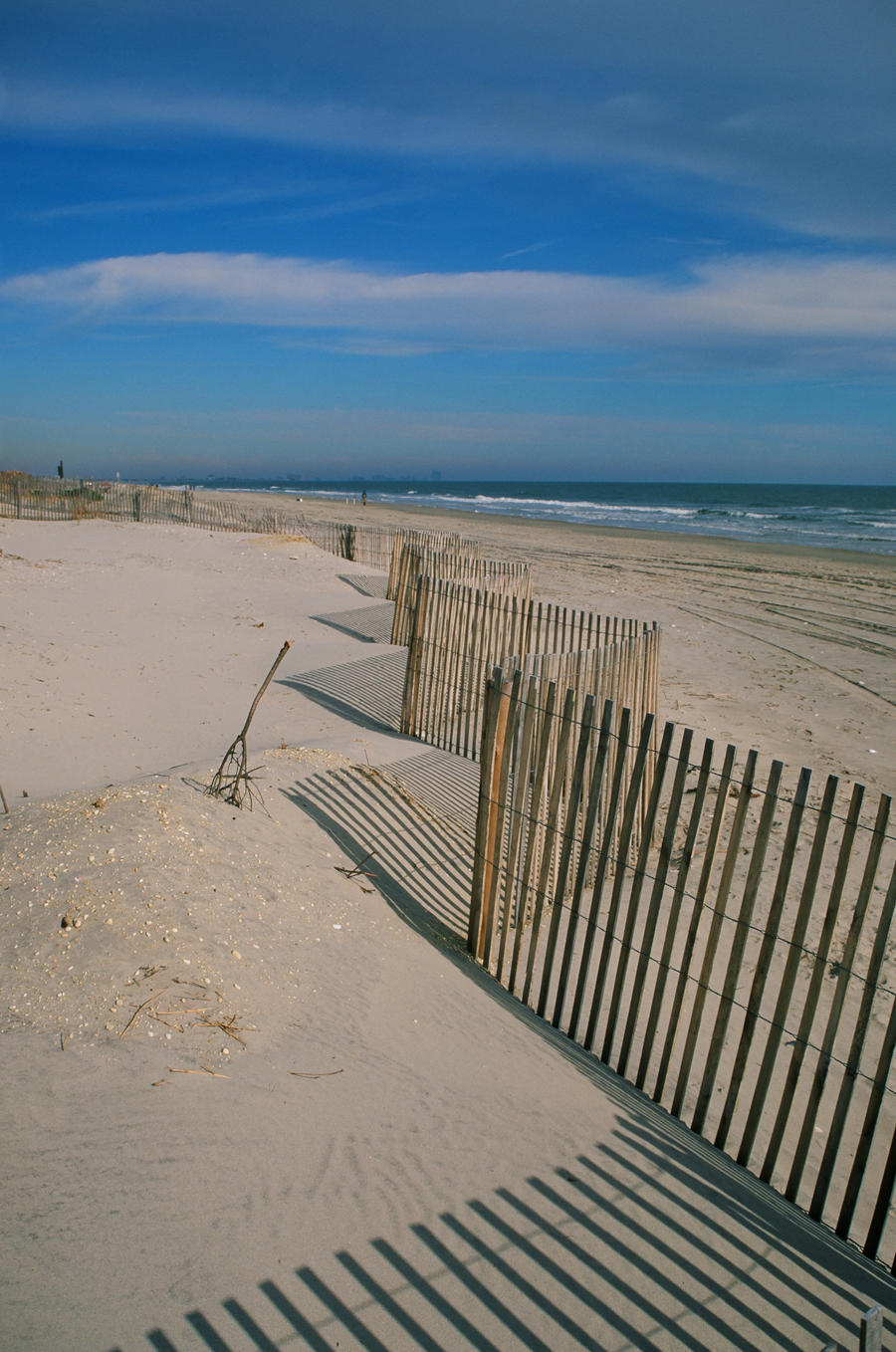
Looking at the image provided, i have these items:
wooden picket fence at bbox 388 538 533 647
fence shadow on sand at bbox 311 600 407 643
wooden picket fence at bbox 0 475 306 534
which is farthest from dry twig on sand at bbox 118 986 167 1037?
wooden picket fence at bbox 0 475 306 534

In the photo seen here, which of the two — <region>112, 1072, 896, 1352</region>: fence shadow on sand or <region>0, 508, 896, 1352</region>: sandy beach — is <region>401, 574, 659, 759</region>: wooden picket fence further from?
<region>112, 1072, 896, 1352</region>: fence shadow on sand

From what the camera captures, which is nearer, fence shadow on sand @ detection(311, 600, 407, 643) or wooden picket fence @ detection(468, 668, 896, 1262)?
wooden picket fence @ detection(468, 668, 896, 1262)

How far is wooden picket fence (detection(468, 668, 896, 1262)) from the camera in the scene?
8.31ft

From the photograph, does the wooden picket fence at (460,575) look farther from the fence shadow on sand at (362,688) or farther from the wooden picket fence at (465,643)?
the wooden picket fence at (465,643)

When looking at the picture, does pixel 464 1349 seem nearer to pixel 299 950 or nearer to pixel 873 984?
pixel 873 984

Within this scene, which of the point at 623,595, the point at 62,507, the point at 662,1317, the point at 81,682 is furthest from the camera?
the point at 62,507

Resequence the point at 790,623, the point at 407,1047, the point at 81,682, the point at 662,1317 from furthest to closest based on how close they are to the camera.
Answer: the point at 790,623 → the point at 81,682 → the point at 407,1047 → the point at 662,1317

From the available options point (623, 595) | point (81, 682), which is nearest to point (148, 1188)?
point (81, 682)

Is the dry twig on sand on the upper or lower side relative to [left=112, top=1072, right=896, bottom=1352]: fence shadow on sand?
upper

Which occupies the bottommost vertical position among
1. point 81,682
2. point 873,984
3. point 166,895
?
point 81,682

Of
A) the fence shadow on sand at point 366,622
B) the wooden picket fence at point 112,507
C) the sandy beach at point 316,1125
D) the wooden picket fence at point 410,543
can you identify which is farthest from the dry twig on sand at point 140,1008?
the wooden picket fence at point 112,507

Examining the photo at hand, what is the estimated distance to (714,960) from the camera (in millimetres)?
3674

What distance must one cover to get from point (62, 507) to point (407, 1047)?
24.7 metres

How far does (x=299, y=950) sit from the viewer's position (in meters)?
3.61
